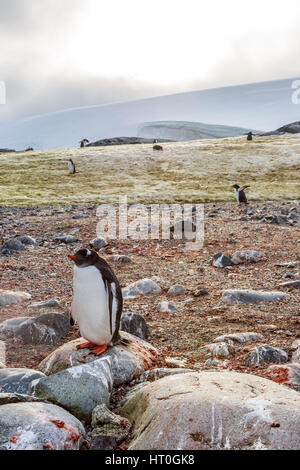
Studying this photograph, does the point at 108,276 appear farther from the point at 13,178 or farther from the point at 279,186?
the point at 13,178

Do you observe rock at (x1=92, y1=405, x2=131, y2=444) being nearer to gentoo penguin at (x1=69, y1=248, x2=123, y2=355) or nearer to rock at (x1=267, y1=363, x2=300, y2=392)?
gentoo penguin at (x1=69, y1=248, x2=123, y2=355)

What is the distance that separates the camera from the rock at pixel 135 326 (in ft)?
19.7

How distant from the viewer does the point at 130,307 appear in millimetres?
7324

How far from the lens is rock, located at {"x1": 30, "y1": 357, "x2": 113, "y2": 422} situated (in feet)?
13.4

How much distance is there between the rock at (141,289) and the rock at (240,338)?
2445 millimetres

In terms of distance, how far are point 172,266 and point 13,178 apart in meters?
30.7

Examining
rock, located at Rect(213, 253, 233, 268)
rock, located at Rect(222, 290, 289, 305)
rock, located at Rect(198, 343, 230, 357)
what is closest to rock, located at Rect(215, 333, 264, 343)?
rock, located at Rect(198, 343, 230, 357)

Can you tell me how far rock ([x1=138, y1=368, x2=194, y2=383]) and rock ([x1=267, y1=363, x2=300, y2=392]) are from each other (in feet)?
2.76

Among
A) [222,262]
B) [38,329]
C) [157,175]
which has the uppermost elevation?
[157,175]

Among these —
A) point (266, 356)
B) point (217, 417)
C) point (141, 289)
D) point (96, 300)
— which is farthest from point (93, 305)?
point (141, 289)

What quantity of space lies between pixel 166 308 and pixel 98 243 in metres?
Answer: 5.03

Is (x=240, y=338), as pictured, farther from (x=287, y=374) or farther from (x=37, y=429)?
(x=37, y=429)

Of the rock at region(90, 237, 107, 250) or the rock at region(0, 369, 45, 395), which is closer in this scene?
the rock at region(0, 369, 45, 395)

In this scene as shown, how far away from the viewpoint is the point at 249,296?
741 cm
